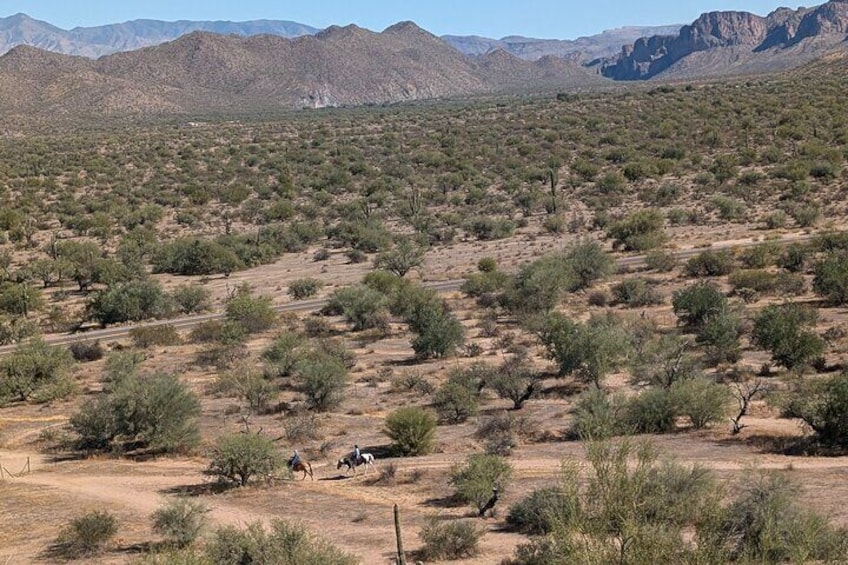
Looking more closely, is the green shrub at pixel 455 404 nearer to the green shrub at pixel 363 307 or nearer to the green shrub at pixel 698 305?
the green shrub at pixel 698 305

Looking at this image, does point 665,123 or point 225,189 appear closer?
point 225,189

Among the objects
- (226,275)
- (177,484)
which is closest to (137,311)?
(226,275)

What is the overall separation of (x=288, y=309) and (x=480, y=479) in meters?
26.2

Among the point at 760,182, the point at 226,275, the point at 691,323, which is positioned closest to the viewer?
the point at 691,323

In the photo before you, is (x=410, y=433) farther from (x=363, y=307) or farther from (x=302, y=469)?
(x=363, y=307)

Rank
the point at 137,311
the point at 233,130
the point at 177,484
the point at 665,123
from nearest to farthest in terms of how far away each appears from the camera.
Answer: the point at 177,484 → the point at 137,311 → the point at 665,123 → the point at 233,130

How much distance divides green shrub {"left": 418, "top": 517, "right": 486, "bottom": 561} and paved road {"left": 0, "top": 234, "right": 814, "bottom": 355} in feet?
88.2

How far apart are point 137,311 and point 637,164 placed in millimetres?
48089

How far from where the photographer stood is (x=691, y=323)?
35406 millimetres

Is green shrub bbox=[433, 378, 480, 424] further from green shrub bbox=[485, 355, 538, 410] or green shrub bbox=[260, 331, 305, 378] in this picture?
green shrub bbox=[260, 331, 305, 378]

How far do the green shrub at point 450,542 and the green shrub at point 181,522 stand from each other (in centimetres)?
457

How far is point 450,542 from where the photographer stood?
672 inches

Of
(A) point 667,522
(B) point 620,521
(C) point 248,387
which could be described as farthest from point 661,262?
(B) point 620,521

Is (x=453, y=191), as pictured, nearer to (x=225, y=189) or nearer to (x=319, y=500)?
(x=225, y=189)
